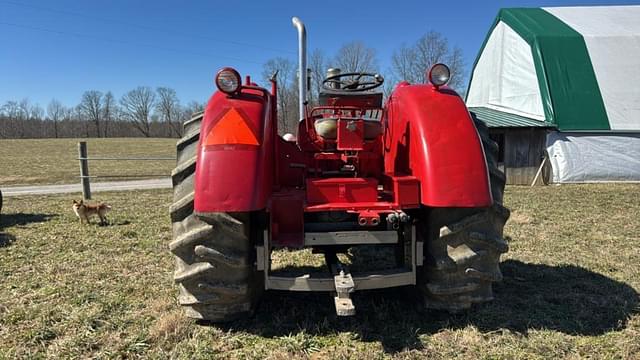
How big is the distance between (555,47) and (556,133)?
11.9ft

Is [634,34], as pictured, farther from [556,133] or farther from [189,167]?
[189,167]

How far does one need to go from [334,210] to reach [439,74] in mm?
1287

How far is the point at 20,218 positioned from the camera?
24.9 ft

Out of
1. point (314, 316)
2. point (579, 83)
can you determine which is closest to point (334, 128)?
point (314, 316)

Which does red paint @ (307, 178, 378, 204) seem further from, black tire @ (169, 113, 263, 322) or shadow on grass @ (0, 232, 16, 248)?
shadow on grass @ (0, 232, 16, 248)

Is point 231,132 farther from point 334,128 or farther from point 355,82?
point 355,82

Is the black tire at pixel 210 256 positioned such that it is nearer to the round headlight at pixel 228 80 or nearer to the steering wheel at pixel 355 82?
the round headlight at pixel 228 80

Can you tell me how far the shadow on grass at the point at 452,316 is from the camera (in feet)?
9.73

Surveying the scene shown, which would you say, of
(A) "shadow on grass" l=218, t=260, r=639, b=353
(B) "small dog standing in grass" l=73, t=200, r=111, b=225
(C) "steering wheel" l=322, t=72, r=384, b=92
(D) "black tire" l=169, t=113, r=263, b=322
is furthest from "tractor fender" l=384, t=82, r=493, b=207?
(B) "small dog standing in grass" l=73, t=200, r=111, b=225

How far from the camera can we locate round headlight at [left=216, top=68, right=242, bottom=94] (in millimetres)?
2861

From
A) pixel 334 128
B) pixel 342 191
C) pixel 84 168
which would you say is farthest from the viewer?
pixel 84 168

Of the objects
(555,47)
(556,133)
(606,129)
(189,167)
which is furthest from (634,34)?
(189,167)

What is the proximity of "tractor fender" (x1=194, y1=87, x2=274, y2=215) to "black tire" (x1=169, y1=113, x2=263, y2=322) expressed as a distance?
0.53 feet

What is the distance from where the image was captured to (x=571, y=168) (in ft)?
48.0
